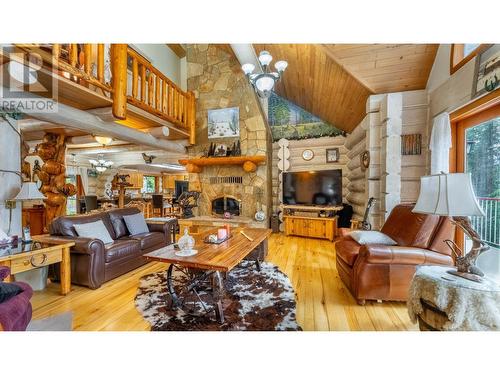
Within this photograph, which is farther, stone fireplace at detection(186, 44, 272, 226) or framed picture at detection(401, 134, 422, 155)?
stone fireplace at detection(186, 44, 272, 226)

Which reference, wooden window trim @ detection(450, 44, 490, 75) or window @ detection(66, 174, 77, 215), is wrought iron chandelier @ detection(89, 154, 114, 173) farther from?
wooden window trim @ detection(450, 44, 490, 75)

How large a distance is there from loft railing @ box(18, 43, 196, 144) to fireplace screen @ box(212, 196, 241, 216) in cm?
209

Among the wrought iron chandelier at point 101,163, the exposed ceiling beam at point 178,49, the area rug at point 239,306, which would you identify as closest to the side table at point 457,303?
the area rug at point 239,306

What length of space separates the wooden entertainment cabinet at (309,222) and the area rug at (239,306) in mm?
2192

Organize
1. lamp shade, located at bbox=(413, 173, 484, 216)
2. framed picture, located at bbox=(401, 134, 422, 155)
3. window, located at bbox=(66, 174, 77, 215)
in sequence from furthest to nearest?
1. window, located at bbox=(66, 174, 77, 215)
2. framed picture, located at bbox=(401, 134, 422, 155)
3. lamp shade, located at bbox=(413, 173, 484, 216)

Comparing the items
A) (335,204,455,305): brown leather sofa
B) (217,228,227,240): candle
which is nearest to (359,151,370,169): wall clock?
(335,204,455,305): brown leather sofa

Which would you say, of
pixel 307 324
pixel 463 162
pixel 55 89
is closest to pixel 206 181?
pixel 55 89

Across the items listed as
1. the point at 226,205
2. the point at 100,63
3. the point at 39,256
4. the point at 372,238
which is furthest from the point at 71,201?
the point at 372,238

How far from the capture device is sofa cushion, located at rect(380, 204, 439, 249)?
2123 millimetres

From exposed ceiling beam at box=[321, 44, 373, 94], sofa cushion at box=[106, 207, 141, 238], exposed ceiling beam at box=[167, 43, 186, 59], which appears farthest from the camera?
exposed ceiling beam at box=[167, 43, 186, 59]

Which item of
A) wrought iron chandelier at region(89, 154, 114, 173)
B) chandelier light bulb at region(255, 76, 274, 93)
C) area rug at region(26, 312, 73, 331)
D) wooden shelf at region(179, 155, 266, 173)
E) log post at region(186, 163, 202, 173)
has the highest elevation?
chandelier light bulb at region(255, 76, 274, 93)

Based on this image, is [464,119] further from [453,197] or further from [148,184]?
[148,184]

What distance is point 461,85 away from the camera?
2320 mm

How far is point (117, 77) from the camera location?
3062 millimetres
